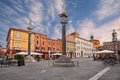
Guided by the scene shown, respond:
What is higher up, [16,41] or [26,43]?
[16,41]

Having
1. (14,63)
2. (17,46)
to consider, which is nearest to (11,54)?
(17,46)

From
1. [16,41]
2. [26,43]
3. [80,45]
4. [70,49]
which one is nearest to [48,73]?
[16,41]

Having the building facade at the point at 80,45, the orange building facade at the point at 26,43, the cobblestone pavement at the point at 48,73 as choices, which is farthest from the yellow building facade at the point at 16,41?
the cobblestone pavement at the point at 48,73

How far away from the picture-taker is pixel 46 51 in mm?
60844

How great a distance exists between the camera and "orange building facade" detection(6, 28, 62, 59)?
164 ft

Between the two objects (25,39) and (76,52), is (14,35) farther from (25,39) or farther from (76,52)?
(76,52)

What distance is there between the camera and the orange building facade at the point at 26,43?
4997cm

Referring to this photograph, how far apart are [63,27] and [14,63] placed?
884cm

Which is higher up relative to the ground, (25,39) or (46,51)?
(25,39)

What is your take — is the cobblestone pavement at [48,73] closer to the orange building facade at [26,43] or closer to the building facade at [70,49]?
A: the orange building facade at [26,43]

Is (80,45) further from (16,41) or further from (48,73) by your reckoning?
(48,73)

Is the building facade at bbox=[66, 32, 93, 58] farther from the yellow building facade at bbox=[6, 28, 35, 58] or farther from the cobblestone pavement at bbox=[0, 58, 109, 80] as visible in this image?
the cobblestone pavement at bbox=[0, 58, 109, 80]

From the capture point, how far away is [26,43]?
179 ft

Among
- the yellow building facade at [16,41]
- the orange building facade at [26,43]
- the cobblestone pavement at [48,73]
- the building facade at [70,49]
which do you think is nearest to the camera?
the cobblestone pavement at [48,73]
